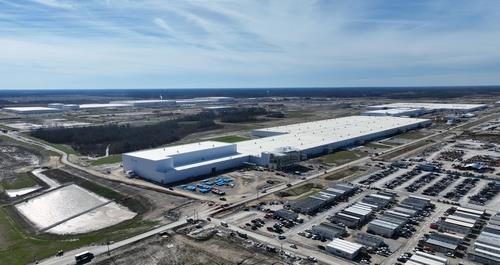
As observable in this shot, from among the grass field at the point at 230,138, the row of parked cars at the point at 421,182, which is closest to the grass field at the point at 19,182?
the grass field at the point at 230,138

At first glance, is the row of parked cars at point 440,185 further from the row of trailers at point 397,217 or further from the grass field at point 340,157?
the grass field at point 340,157

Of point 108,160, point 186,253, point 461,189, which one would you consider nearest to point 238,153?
point 108,160

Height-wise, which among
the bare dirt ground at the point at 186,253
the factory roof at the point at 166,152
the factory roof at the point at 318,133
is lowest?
the bare dirt ground at the point at 186,253

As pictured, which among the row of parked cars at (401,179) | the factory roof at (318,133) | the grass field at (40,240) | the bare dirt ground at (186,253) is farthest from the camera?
the factory roof at (318,133)

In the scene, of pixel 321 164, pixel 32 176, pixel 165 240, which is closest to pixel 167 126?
pixel 32 176

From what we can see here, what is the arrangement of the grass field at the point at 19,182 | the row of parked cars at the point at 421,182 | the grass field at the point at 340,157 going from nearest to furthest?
1. the row of parked cars at the point at 421,182
2. the grass field at the point at 19,182
3. the grass field at the point at 340,157

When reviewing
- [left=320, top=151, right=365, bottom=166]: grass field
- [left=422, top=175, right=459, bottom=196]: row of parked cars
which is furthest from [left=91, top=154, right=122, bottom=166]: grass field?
[left=422, top=175, right=459, bottom=196]: row of parked cars

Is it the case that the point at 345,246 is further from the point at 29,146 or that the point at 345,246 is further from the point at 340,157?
the point at 29,146
